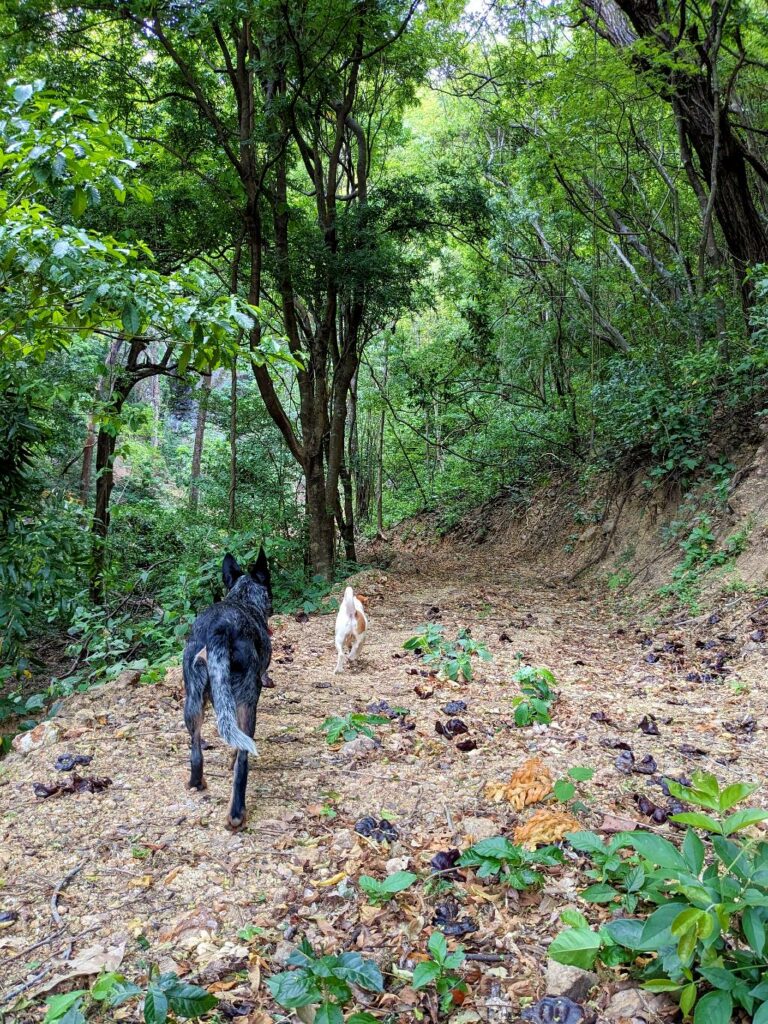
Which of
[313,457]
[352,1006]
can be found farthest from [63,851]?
[313,457]

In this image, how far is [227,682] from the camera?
10.4ft

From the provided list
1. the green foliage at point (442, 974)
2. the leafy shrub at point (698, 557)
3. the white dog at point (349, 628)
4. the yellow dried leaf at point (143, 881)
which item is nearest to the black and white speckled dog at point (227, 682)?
the yellow dried leaf at point (143, 881)

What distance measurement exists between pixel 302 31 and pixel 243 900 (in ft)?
31.6

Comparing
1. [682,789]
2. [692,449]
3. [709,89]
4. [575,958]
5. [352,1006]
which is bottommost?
[352,1006]

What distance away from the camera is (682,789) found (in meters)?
1.98

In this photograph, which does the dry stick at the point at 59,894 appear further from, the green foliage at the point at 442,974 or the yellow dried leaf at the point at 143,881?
the green foliage at the point at 442,974

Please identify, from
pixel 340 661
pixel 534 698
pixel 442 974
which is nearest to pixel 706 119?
pixel 534 698

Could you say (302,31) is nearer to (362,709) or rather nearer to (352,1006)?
(362,709)

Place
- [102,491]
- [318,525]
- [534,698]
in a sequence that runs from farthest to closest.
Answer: [318,525], [102,491], [534,698]

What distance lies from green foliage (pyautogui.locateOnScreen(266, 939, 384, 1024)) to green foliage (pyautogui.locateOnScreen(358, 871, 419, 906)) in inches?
14.3

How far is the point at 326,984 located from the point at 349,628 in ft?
11.9

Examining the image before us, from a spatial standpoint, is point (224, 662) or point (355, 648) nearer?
point (224, 662)

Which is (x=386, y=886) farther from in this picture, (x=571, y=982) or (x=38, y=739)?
(x=38, y=739)

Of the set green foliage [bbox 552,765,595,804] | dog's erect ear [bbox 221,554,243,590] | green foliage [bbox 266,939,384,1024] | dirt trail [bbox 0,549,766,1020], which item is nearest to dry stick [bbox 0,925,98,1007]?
dirt trail [bbox 0,549,766,1020]
